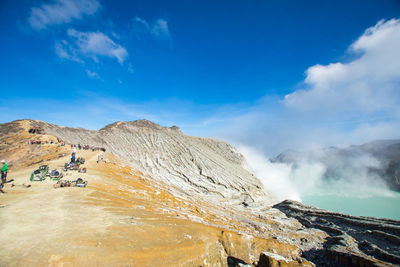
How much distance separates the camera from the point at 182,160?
211 ft

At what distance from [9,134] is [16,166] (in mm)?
26053

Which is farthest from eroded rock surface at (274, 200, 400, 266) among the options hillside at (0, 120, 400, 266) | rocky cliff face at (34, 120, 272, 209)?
rocky cliff face at (34, 120, 272, 209)

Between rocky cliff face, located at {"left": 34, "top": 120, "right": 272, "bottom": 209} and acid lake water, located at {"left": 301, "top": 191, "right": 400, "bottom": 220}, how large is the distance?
49.3 metres

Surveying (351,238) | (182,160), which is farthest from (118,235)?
(182,160)

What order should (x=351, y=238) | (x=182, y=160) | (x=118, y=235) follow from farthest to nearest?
(x=182, y=160) → (x=351, y=238) → (x=118, y=235)

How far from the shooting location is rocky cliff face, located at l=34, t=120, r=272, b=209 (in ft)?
176

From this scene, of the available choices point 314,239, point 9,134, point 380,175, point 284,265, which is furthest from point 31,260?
point 380,175

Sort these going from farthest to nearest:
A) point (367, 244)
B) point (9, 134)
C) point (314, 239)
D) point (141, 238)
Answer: point (9, 134) → point (314, 239) → point (367, 244) → point (141, 238)

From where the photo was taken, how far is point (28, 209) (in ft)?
37.1

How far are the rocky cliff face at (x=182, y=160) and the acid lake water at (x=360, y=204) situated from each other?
49310 mm

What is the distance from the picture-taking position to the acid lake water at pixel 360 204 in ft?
243

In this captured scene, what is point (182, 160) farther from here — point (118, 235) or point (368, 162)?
point (368, 162)

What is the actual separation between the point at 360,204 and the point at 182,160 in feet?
316

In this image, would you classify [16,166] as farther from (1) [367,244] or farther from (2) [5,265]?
(1) [367,244]
